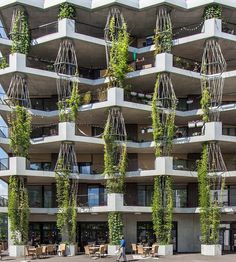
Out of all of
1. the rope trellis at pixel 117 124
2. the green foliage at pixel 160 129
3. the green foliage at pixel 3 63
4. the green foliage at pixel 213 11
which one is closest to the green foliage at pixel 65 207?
the rope trellis at pixel 117 124

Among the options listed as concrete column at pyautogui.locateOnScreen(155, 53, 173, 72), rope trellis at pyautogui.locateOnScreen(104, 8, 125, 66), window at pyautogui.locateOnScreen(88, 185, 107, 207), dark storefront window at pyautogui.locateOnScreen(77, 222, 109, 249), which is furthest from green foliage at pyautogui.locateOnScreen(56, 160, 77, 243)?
concrete column at pyautogui.locateOnScreen(155, 53, 173, 72)

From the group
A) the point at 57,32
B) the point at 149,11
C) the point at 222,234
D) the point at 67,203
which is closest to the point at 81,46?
the point at 57,32

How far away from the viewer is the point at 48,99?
4369cm

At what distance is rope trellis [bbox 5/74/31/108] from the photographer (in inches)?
1500

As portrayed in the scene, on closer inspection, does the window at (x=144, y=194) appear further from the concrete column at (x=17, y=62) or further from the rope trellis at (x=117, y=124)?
the concrete column at (x=17, y=62)

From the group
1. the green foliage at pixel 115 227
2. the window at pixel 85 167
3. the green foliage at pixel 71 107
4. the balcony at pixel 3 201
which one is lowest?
the green foliage at pixel 115 227

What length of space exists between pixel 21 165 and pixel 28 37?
1018 cm

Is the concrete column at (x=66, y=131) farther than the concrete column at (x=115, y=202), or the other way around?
the concrete column at (x=66, y=131)

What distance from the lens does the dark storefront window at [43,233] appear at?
137ft

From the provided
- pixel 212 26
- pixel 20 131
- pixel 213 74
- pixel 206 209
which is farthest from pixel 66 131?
pixel 212 26

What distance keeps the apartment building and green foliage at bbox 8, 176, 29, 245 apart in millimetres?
882

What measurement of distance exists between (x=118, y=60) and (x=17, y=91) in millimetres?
7986

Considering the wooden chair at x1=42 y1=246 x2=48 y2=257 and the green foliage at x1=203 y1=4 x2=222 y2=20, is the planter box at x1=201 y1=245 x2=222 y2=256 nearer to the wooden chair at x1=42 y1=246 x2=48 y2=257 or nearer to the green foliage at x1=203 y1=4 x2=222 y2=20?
the wooden chair at x1=42 y1=246 x2=48 y2=257

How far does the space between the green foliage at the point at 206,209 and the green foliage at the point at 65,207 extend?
30.7ft
